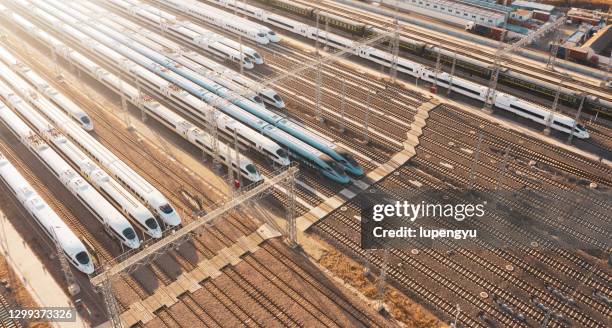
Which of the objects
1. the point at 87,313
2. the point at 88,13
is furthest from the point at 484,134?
the point at 88,13

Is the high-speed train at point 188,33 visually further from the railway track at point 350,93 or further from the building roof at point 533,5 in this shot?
the building roof at point 533,5

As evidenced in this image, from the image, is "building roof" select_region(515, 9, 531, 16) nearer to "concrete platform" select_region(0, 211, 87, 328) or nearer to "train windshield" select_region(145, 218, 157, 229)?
"train windshield" select_region(145, 218, 157, 229)

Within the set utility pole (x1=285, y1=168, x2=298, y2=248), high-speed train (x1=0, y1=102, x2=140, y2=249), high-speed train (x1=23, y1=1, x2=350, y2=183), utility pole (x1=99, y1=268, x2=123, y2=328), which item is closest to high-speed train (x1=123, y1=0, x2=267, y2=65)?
high-speed train (x1=23, y1=1, x2=350, y2=183)

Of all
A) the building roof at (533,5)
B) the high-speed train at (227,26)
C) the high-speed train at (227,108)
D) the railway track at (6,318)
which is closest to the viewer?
the railway track at (6,318)

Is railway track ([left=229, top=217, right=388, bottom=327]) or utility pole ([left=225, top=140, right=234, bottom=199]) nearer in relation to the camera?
railway track ([left=229, top=217, right=388, bottom=327])

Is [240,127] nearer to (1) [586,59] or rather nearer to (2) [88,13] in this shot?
(2) [88,13]

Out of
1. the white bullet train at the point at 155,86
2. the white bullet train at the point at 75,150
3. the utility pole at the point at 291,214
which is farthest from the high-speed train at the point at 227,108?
the white bullet train at the point at 75,150
